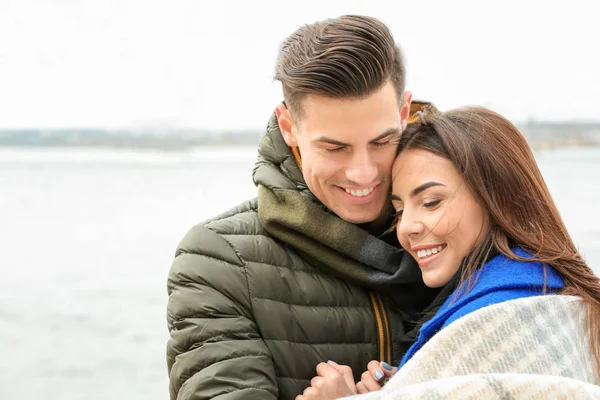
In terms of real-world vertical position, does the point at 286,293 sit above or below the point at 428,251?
below

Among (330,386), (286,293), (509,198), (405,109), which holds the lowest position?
(330,386)

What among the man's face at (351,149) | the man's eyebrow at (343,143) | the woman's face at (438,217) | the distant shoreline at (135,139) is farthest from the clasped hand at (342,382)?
the distant shoreline at (135,139)

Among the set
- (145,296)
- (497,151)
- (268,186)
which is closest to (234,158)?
(145,296)

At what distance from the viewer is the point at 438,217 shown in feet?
4.71

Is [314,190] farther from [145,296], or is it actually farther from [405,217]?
[145,296]

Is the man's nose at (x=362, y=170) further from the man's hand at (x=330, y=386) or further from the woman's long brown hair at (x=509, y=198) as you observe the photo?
the man's hand at (x=330, y=386)

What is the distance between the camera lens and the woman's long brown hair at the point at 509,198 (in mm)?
1390

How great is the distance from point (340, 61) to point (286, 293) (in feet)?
1.54

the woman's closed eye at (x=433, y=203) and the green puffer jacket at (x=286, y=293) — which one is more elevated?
the woman's closed eye at (x=433, y=203)

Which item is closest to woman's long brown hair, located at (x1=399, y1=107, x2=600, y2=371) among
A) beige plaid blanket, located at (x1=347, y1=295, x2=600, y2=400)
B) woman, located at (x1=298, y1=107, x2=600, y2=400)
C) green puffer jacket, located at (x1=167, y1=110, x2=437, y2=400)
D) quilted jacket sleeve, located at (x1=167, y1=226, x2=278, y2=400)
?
woman, located at (x1=298, y1=107, x2=600, y2=400)

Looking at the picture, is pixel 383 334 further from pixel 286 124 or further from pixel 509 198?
pixel 286 124

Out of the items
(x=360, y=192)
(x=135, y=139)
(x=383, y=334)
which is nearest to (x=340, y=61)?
(x=360, y=192)

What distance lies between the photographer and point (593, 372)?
132 cm

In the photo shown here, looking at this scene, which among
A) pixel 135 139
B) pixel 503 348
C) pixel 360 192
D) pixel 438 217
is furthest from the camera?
pixel 135 139
